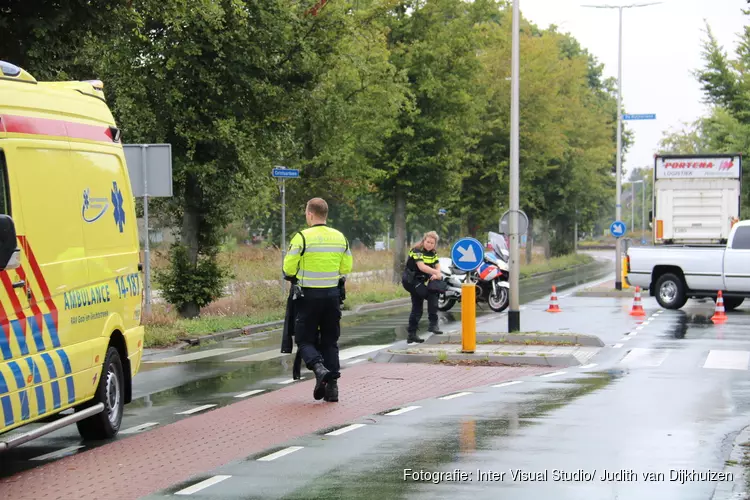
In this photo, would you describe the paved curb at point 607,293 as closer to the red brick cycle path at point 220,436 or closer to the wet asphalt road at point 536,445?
the wet asphalt road at point 536,445

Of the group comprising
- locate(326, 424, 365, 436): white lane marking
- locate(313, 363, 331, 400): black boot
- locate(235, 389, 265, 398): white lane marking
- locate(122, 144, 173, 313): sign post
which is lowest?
locate(235, 389, 265, 398): white lane marking

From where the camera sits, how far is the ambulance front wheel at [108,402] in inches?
379

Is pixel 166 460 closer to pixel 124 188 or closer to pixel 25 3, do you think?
pixel 124 188

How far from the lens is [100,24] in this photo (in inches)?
616

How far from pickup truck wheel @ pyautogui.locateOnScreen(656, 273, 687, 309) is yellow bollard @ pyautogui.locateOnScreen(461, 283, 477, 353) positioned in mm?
12419

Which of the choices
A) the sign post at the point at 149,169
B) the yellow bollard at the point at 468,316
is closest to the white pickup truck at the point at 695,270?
the yellow bollard at the point at 468,316

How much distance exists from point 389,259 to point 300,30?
20.5 meters

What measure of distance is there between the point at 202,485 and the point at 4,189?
243cm

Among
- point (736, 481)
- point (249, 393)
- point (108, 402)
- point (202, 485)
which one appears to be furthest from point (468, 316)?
point (202, 485)

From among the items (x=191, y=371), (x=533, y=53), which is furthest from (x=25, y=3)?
(x=533, y=53)

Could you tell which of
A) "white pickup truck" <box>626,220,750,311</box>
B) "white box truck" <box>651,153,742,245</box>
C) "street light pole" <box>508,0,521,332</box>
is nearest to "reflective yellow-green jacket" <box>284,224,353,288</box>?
"street light pole" <box>508,0,521,332</box>

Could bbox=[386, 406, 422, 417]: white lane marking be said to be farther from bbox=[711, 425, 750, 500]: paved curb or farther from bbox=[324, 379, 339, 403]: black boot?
bbox=[711, 425, 750, 500]: paved curb

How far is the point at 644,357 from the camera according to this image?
16.7 meters

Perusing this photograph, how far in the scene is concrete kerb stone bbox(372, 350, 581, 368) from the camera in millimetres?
15445
